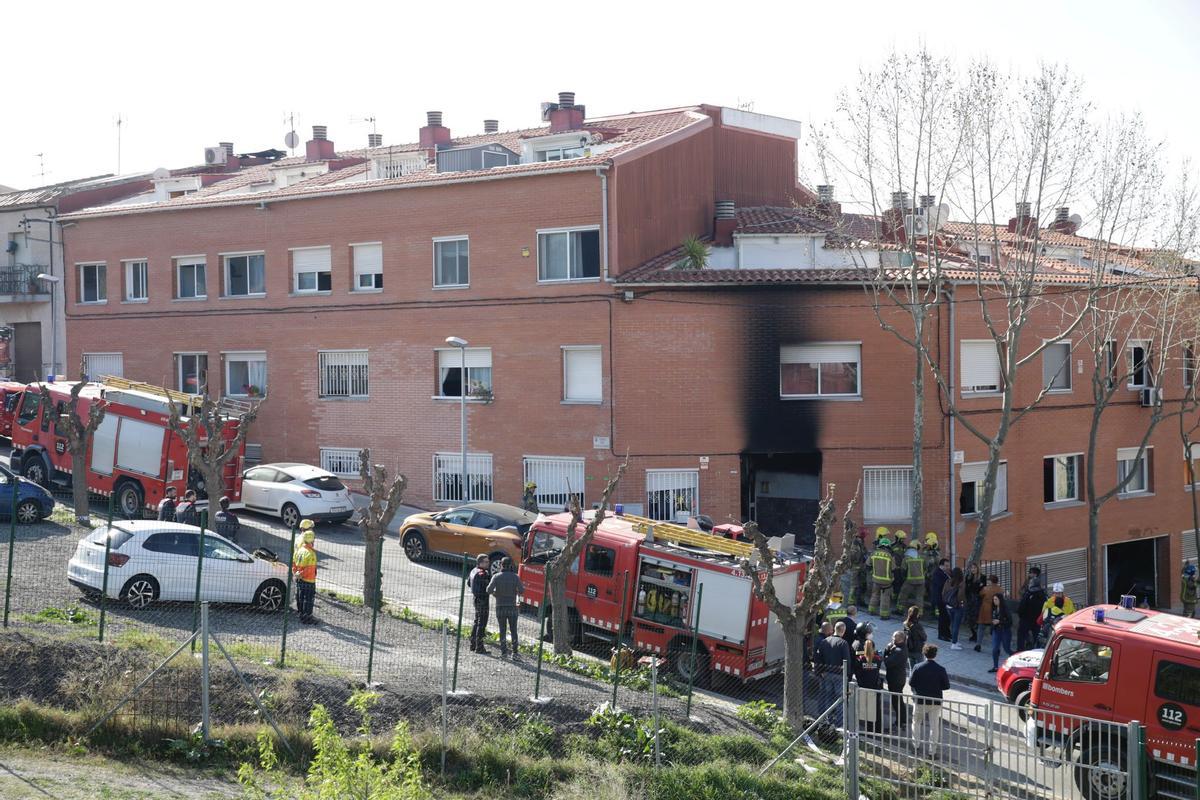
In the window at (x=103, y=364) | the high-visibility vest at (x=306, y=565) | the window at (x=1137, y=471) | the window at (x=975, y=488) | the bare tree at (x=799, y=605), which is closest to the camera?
the bare tree at (x=799, y=605)

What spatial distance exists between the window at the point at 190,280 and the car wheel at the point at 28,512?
1247 cm

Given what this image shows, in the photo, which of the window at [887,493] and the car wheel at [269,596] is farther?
the window at [887,493]

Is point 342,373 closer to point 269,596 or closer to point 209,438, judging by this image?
point 209,438

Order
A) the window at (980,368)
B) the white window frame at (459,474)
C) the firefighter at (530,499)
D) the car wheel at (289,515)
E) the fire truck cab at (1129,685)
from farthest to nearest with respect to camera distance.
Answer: the white window frame at (459,474) < the window at (980,368) < the firefighter at (530,499) < the car wheel at (289,515) < the fire truck cab at (1129,685)

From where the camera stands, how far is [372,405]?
30.1 metres

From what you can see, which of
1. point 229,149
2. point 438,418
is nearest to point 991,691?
point 438,418

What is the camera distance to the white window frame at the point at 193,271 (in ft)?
109

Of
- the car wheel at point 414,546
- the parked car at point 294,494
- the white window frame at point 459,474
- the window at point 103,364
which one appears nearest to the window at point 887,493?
the white window frame at point 459,474

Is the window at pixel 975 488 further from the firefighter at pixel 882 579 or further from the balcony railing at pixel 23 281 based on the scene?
the balcony railing at pixel 23 281

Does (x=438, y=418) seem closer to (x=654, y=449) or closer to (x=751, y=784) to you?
(x=654, y=449)

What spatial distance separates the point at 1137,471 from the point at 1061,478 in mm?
3375

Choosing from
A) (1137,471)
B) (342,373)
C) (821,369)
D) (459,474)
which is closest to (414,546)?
(459,474)

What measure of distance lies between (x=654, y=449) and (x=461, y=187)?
8.29m

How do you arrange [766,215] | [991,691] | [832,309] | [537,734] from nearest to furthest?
[537,734]
[991,691]
[832,309]
[766,215]
